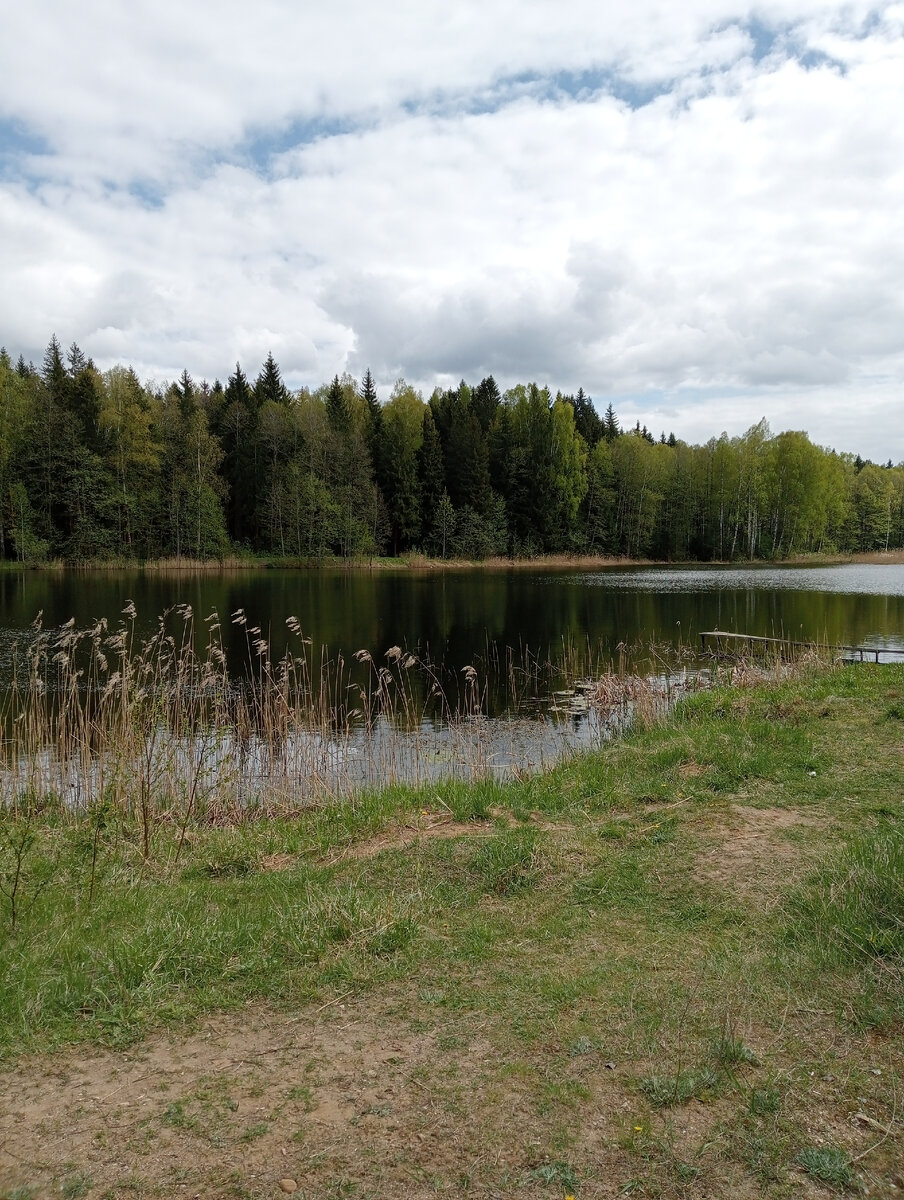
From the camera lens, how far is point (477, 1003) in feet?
14.8

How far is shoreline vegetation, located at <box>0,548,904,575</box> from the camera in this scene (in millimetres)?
60500

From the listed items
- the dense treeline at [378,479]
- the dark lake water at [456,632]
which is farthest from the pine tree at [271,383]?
the dark lake water at [456,632]

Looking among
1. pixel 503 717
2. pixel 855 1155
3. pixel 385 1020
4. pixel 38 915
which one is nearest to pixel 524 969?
pixel 385 1020

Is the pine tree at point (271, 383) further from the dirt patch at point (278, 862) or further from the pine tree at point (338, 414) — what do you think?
the dirt patch at point (278, 862)

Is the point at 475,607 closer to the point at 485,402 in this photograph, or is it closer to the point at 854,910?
the point at 854,910

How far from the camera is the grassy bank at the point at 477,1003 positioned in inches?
128

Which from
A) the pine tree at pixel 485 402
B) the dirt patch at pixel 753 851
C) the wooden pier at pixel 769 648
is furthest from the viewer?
the pine tree at pixel 485 402

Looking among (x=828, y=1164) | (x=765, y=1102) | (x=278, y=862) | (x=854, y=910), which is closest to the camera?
(x=828, y=1164)

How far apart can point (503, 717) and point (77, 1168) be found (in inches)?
541

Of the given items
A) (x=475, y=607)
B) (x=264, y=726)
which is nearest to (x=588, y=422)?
(x=475, y=607)

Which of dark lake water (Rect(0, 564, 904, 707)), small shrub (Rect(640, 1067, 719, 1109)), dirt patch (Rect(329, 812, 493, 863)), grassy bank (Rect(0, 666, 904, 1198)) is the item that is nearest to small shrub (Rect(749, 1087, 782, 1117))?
grassy bank (Rect(0, 666, 904, 1198))

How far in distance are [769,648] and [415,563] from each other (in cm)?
5028

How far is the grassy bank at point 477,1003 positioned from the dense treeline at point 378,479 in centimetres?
5834

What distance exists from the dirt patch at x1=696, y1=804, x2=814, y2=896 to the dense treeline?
2347 inches
